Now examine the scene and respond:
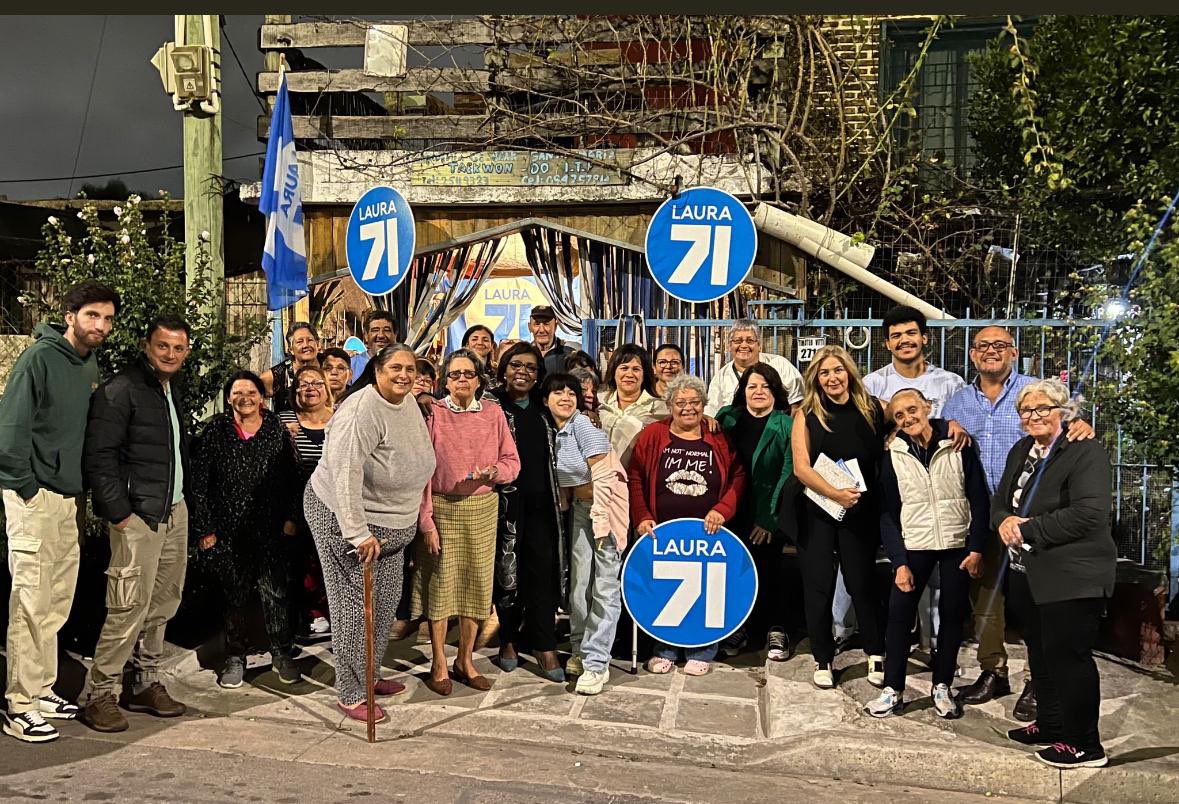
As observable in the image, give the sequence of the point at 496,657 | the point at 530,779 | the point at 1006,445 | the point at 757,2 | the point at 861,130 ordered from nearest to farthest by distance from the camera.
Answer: the point at 757,2, the point at 530,779, the point at 1006,445, the point at 496,657, the point at 861,130

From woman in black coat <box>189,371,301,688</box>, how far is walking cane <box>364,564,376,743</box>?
932 millimetres

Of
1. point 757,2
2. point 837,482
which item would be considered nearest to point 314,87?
point 837,482

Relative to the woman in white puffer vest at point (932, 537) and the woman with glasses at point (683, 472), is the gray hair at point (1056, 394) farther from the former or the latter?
the woman with glasses at point (683, 472)

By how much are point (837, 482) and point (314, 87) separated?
809 cm

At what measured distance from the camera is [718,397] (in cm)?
775

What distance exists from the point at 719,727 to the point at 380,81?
27.1 ft

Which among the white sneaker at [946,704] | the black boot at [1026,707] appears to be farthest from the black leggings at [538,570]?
the black boot at [1026,707]

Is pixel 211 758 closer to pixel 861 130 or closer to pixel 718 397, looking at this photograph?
pixel 718 397

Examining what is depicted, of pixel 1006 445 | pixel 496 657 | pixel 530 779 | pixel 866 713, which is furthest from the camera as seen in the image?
pixel 496 657

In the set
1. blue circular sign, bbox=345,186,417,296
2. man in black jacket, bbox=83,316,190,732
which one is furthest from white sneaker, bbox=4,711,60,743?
blue circular sign, bbox=345,186,417,296

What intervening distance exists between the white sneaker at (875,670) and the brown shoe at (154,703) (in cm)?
381

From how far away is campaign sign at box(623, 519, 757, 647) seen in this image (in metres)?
6.69

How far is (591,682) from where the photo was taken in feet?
21.4

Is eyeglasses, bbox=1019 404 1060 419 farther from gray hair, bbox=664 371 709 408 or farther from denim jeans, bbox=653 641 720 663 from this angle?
denim jeans, bbox=653 641 720 663
